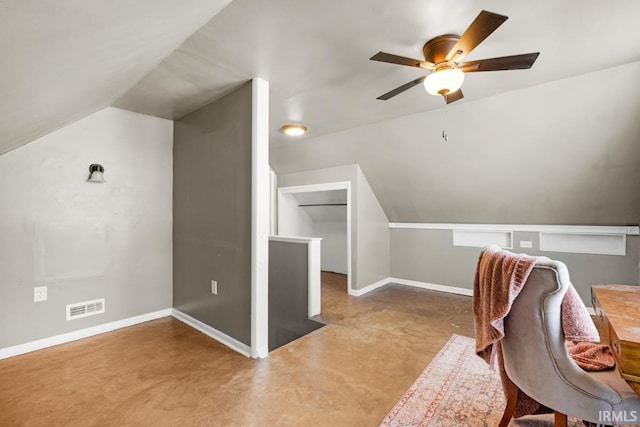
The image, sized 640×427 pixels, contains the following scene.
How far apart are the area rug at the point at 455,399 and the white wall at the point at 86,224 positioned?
295 cm

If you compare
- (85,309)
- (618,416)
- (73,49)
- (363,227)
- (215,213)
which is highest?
(73,49)

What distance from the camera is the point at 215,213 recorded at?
9.71ft

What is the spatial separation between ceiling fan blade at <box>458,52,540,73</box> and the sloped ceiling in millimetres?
1556

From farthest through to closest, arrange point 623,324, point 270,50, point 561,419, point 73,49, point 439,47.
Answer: point 270,50
point 439,47
point 561,419
point 73,49
point 623,324

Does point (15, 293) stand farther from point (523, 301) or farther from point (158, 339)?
point (523, 301)

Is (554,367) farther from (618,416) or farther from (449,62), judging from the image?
(449,62)

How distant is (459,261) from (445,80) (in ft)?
10.9

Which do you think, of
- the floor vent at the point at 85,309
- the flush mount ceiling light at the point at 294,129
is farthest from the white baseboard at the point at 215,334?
the flush mount ceiling light at the point at 294,129

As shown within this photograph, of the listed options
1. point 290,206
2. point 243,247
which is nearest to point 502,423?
point 243,247

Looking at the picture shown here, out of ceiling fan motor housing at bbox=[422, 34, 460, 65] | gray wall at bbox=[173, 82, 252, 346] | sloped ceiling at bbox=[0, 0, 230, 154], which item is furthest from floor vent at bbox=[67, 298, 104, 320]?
ceiling fan motor housing at bbox=[422, 34, 460, 65]

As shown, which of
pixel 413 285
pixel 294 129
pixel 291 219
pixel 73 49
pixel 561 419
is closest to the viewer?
Result: pixel 73 49

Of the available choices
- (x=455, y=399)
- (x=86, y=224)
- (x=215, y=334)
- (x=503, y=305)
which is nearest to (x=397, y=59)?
(x=503, y=305)

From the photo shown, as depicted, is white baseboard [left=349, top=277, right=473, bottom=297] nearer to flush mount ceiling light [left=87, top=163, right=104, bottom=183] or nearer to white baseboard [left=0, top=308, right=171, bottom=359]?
white baseboard [left=0, top=308, right=171, bottom=359]

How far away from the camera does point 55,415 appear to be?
1.79 meters
